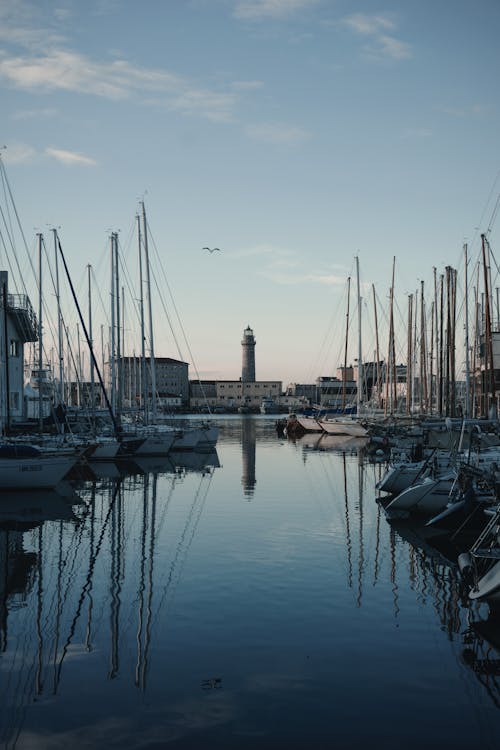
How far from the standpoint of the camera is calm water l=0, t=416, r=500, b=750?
33.2 feet

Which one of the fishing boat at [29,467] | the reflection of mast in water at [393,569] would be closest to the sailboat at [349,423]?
the fishing boat at [29,467]

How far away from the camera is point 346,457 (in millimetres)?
55188

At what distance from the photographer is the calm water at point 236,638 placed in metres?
10.1

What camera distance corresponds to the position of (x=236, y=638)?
541 inches

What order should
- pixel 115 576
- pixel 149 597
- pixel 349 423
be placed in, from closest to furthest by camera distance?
pixel 149 597 → pixel 115 576 → pixel 349 423

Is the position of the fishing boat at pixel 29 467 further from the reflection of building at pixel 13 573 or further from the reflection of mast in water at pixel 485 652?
the reflection of mast in water at pixel 485 652

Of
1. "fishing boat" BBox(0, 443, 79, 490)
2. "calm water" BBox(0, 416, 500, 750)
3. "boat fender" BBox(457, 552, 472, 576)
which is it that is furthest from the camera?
"fishing boat" BBox(0, 443, 79, 490)

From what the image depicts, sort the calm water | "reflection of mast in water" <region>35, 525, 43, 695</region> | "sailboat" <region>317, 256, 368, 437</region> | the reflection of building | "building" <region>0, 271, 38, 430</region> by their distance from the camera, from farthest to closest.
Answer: "sailboat" <region>317, 256, 368, 437</region> < "building" <region>0, 271, 38, 430</region> < the reflection of building < "reflection of mast in water" <region>35, 525, 43, 695</region> < the calm water

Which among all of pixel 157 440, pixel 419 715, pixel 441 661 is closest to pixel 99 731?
pixel 419 715

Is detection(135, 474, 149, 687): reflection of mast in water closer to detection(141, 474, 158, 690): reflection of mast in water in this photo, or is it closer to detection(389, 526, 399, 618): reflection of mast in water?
detection(141, 474, 158, 690): reflection of mast in water

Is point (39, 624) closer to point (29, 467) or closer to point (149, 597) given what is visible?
point (149, 597)

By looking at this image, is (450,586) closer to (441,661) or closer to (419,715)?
(441,661)

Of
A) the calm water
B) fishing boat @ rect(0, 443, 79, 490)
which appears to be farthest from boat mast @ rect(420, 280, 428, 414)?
the calm water

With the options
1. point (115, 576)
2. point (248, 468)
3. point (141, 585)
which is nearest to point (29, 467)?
point (115, 576)
